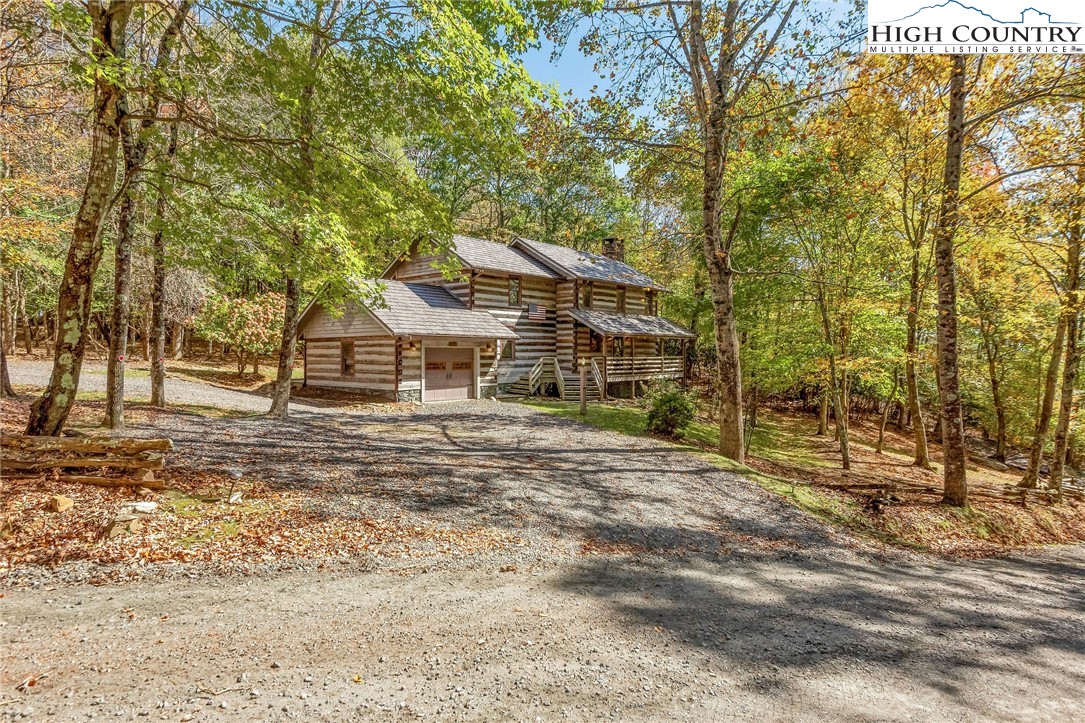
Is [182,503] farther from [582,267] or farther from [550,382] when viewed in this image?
[582,267]

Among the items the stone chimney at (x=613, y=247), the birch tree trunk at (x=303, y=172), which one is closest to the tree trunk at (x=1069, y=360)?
the birch tree trunk at (x=303, y=172)

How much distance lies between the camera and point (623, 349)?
27.7 m

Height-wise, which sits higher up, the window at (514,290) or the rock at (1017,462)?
the window at (514,290)

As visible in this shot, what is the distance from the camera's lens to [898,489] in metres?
10.5

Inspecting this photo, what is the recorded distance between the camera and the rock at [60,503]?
16.9 ft

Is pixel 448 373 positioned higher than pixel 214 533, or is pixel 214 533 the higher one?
pixel 448 373

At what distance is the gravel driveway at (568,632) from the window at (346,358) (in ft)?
43.9

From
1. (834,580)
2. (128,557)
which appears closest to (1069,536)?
(834,580)

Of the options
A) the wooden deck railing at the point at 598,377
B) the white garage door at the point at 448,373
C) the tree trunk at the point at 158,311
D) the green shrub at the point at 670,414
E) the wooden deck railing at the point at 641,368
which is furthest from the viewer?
the wooden deck railing at the point at 641,368

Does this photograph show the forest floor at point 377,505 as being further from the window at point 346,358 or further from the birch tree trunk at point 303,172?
the window at point 346,358

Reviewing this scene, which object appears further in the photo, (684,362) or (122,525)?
(684,362)

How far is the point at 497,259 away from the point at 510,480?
1653cm

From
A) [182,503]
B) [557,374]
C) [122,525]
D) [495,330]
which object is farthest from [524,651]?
[557,374]

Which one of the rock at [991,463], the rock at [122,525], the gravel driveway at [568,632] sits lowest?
the rock at [991,463]
